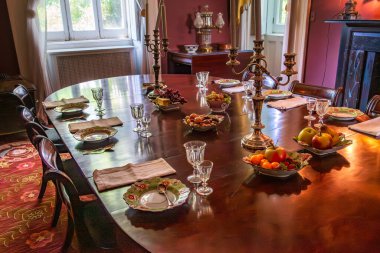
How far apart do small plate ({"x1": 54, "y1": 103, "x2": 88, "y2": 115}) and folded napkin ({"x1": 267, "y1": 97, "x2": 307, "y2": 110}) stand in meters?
1.18

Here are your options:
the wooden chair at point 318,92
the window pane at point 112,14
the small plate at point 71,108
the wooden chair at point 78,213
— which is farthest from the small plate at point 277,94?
the window pane at point 112,14

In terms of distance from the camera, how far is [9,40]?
371 cm

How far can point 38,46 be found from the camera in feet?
12.0

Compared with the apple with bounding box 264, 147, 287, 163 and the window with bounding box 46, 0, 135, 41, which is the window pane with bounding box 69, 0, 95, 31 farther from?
the apple with bounding box 264, 147, 287, 163

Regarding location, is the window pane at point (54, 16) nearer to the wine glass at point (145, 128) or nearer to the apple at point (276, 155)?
the wine glass at point (145, 128)

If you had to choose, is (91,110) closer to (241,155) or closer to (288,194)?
(241,155)

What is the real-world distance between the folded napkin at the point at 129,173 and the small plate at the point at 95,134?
1.17ft

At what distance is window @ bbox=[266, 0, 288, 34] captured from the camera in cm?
527

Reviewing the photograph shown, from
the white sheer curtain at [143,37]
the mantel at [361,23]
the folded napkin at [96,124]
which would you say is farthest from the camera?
the white sheer curtain at [143,37]

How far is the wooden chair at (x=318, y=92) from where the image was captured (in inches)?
83.9

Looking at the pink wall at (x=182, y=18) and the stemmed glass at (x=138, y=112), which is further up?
the pink wall at (x=182, y=18)

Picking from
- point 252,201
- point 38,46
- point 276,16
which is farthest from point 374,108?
point 276,16

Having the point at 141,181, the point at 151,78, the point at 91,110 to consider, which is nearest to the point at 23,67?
the point at 151,78

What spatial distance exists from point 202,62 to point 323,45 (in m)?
1.53
